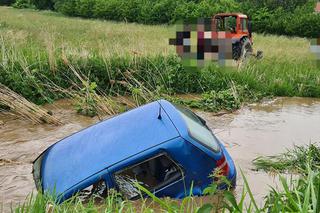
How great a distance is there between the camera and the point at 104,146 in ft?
16.5

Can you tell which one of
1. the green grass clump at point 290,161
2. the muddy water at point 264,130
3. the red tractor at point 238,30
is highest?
the red tractor at point 238,30

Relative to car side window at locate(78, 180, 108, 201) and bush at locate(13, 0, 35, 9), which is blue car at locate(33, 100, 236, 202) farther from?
bush at locate(13, 0, 35, 9)

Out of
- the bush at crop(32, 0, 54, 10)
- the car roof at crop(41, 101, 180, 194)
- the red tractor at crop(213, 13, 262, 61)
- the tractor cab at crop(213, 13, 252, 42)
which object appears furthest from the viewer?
the bush at crop(32, 0, 54, 10)

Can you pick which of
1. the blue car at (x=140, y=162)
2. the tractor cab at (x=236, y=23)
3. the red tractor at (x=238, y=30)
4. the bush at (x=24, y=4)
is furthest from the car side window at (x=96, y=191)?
the bush at (x=24, y=4)

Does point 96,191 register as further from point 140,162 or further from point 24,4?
point 24,4

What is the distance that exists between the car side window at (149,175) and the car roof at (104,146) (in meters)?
0.15

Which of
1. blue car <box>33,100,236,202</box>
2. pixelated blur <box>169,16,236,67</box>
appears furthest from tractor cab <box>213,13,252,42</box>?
blue car <box>33,100,236,202</box>

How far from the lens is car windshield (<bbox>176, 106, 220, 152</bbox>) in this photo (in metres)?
5.19

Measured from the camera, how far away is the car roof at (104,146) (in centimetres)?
483

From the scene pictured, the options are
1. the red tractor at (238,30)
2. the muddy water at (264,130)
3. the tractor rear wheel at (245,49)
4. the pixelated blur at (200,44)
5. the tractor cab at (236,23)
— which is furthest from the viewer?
the tractor cab at (236,23)

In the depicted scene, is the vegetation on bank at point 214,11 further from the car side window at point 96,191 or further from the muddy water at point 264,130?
the car side window at point 96,191

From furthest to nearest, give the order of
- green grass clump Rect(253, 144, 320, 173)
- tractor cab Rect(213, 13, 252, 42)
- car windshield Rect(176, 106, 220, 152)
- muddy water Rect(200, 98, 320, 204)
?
tractor cab Rect(213, 13, 252, 42) → muddy water Rect(200, 98, 320, 204) → green grass clump Rect(253, 144, 320, 173) → car windshield Rect(176, 106, 220, 152)

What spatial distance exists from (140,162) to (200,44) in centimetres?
355

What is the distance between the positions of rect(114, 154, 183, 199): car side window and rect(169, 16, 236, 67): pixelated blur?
3209 mm
